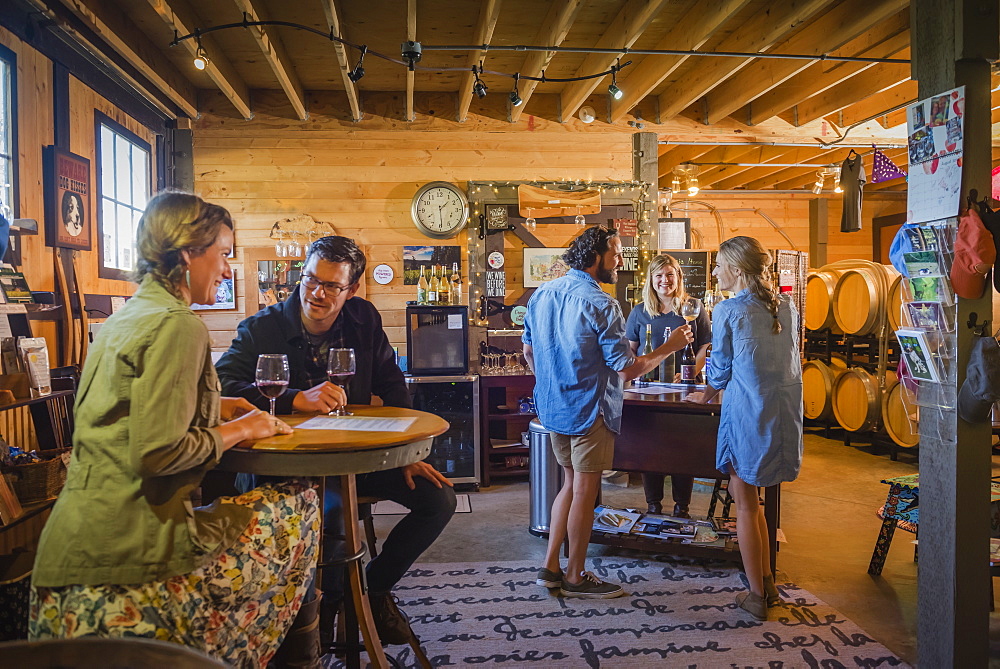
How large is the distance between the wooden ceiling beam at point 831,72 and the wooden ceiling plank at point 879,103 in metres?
0.55

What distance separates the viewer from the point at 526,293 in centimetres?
597

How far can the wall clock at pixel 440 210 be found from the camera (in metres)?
5.82

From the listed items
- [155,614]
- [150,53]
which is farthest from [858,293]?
[155,614]

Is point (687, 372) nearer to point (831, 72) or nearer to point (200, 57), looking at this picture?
point (831, 72)

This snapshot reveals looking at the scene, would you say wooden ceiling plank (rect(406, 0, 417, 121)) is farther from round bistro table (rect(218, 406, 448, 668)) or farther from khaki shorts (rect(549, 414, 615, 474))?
round bistro table (rect(218, 406, 448, 668))

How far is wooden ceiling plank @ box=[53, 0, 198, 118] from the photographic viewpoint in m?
3.70

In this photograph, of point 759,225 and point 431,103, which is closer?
point 431,103

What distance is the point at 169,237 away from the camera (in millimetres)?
1764

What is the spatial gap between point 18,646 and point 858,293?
711cm

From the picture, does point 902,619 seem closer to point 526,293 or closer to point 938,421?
point 938,421

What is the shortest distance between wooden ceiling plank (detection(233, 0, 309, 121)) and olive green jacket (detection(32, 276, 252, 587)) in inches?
A: 109

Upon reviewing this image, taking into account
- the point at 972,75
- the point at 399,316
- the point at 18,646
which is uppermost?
the point at 972,75

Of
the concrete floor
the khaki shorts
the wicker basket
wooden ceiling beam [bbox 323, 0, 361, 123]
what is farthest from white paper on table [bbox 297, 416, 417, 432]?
wooden ceiling beam [bbox 323, 0, 361, 123]

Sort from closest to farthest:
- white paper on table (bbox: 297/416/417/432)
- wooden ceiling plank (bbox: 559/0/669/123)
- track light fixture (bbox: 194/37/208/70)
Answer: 1. white paper on table (bbox: 297/416/417/432)
2. wooden ceiling plank (bbox: 559/0/669/123)
3. track light fixture (bbox: 194/37/208/70)
